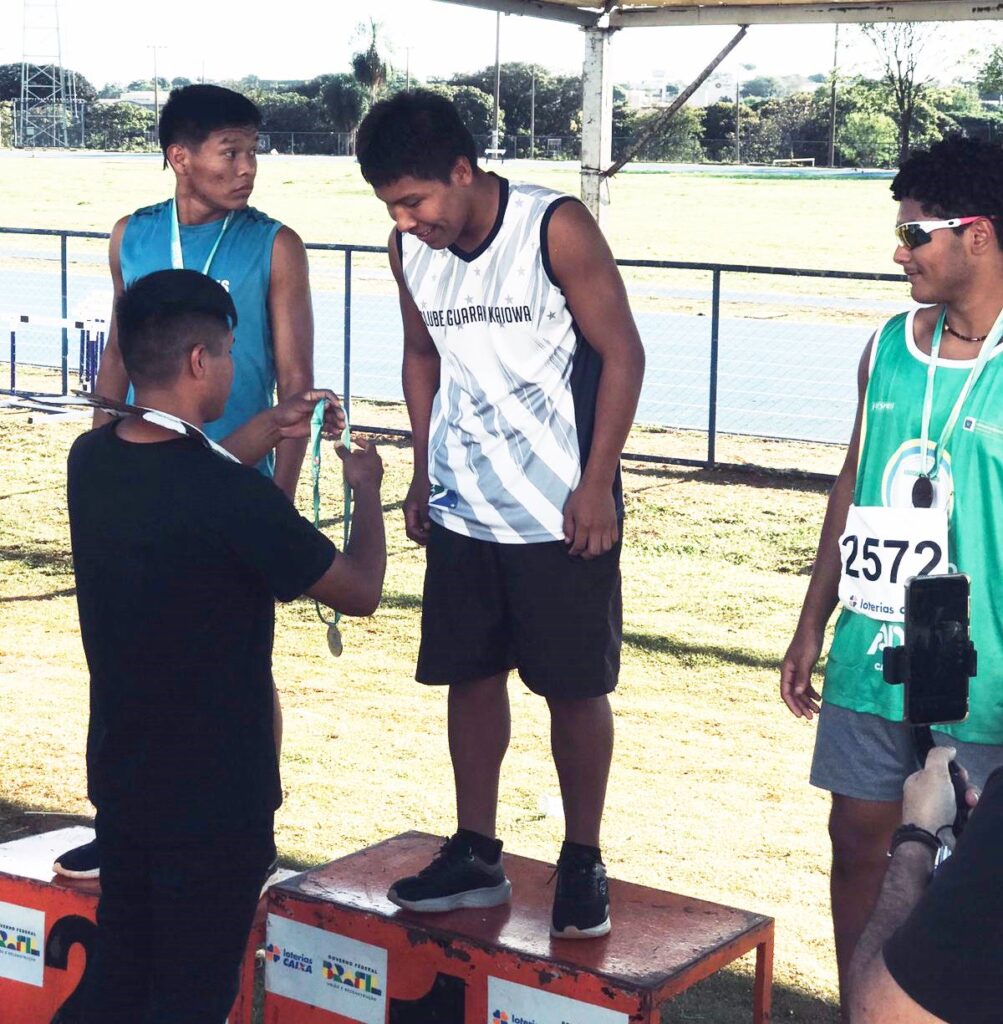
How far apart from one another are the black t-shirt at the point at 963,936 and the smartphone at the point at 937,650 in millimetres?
845

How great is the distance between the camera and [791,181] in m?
48.2

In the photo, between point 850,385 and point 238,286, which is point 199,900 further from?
point 850,385

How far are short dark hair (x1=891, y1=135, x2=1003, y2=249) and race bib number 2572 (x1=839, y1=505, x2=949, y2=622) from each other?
0.53 metres

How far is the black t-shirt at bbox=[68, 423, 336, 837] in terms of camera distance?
101 inches

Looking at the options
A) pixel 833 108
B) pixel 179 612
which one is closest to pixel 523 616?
pixel 179 612

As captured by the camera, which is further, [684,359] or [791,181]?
[791,181]

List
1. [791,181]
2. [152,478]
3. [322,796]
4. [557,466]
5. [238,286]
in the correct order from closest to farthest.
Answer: [152,478]
[557,466]
[238,286]
[322,796]
[791,181]

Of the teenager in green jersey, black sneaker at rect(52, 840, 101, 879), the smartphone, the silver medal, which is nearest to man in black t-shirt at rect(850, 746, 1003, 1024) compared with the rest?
the smartphone

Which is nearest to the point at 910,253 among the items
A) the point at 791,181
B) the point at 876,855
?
the point at 876,855

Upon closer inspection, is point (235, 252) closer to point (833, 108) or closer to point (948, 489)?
point (948, 489)

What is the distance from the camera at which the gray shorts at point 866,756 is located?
2.89 m

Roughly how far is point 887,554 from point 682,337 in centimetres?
1593

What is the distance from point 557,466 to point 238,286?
0.87 metres

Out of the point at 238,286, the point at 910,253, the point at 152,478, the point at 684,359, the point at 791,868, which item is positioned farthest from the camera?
the point at 684,359
